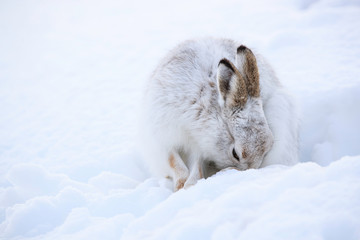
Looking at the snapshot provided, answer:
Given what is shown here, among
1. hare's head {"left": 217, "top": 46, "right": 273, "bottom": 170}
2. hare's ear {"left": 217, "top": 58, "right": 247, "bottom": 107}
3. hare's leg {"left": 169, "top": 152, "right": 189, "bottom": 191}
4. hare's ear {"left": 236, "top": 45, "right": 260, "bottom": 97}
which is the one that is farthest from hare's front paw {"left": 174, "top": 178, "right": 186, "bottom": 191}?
hare's ear {"left": 236, "top": 45, "right": 260, "bottom": 97}

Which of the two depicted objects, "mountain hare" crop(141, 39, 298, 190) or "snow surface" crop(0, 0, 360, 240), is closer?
"snow surface" crop(0, 0, 360, 240)

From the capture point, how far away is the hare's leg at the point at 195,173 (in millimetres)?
3168

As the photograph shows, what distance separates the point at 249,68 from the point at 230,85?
0.74 feet

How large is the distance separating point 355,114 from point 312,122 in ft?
1.62

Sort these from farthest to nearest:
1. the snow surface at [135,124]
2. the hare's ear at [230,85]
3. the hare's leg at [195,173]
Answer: the hare's leg at [195,173] → the hare's ear at [230,85] → the snow surface at [135,124]

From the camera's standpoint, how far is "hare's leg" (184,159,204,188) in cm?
317

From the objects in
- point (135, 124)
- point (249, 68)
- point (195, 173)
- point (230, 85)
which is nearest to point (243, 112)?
point (230, 85)

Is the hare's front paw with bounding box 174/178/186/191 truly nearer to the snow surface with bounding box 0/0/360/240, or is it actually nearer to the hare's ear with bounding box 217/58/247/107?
the snow surface with bounding box 0/0/360/240

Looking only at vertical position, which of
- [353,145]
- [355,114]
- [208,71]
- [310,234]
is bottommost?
[353,145]

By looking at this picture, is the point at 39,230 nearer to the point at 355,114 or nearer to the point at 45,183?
the point at 45,183

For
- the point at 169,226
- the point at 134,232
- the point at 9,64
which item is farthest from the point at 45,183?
the point at 9,64

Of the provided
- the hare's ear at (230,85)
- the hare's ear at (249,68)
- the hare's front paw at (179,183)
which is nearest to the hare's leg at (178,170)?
the hare's front paw at (179,183)

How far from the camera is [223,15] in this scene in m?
8.37

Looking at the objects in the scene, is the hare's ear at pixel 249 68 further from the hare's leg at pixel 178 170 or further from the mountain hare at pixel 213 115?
the hare's leg at pixel 178 170
